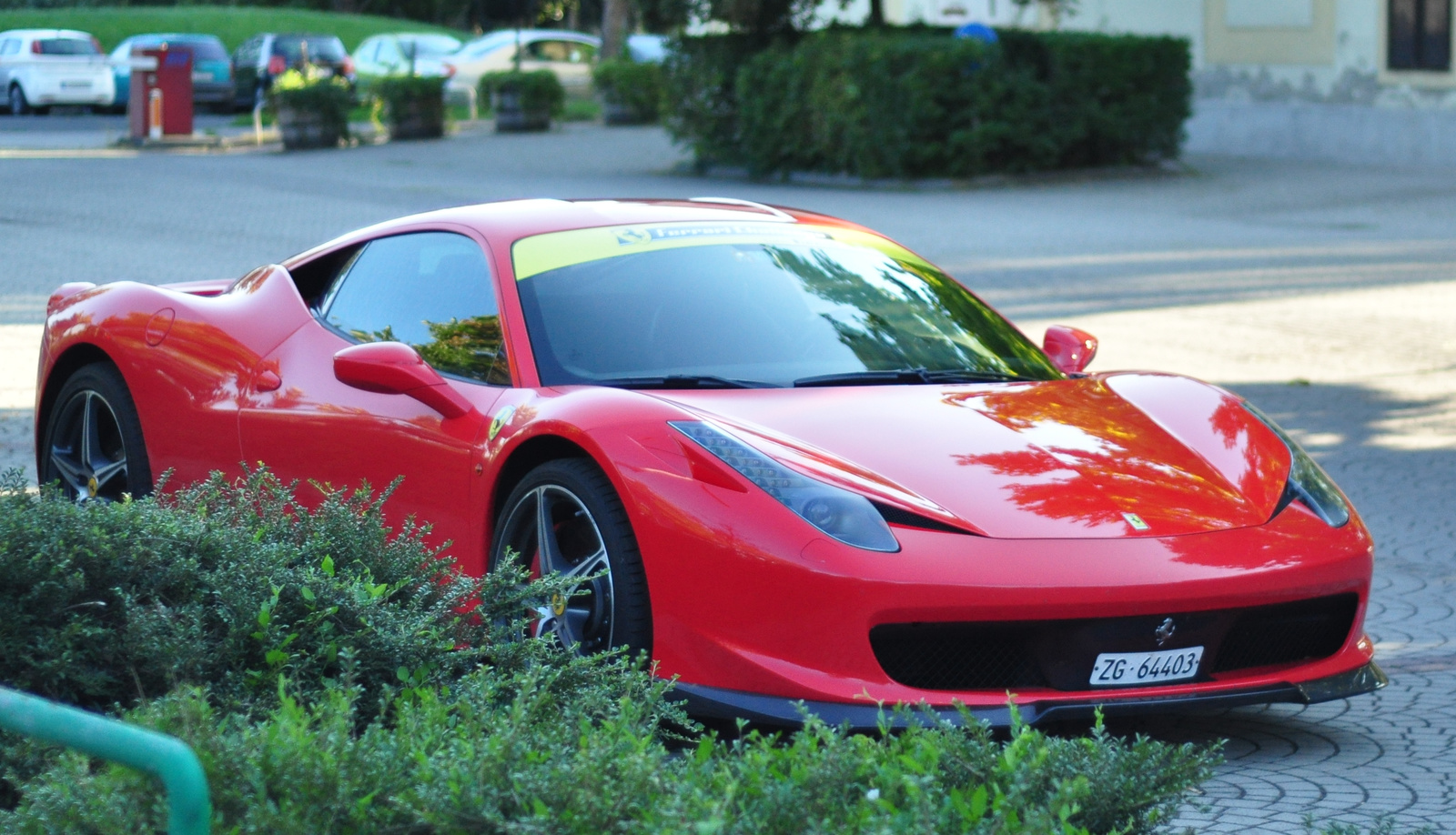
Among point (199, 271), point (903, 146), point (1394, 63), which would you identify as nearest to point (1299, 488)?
point (199, 271)

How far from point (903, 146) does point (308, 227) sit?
8.87 metres

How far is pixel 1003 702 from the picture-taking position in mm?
3891

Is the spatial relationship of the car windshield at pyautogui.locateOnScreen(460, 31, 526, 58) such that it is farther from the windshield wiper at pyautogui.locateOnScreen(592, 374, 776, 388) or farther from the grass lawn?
the windshield wiper at pyautogui.locateOnScreen(592, 374, 776, 388)

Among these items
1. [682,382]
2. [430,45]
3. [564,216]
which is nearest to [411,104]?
[430,45]

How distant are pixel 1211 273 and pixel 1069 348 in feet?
33.1

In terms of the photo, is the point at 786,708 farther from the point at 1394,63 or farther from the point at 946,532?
the point at 1394,63

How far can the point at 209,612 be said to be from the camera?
11.7ft

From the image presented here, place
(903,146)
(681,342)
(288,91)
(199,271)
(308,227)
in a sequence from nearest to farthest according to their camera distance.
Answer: (681,342) < (199,271) < (308,227) < (903,146) < (288,91)

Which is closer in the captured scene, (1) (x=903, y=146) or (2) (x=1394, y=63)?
(1) (x=903, y=146)

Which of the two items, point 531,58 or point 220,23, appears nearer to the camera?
point 531,58

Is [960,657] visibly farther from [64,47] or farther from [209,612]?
[64,47]

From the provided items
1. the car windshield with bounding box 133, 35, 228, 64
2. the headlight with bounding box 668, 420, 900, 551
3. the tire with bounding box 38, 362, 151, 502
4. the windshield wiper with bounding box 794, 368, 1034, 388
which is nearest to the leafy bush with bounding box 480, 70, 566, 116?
the car windshield with bounding box 133, 35, 228, 64

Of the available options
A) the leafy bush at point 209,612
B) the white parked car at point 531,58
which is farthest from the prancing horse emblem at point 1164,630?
the white parked car at point 531,58

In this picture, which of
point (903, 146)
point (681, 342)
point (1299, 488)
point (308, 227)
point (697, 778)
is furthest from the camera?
point (903, 146)
